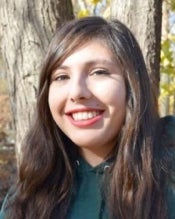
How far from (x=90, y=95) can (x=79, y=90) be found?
4 centimetres

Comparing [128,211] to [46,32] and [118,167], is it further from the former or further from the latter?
[46,32]

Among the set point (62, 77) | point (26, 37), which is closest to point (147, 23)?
point (26, 37)

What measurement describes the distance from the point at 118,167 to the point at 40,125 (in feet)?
1.33

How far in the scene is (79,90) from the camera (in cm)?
194

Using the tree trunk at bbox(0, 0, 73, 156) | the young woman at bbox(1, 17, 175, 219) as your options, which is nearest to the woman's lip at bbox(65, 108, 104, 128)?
the young woman at bbox(1, 17, 175, 219)

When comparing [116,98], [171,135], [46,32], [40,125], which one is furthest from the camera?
[46,32]

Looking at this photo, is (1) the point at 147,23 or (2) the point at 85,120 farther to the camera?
(1) the point at 147,23

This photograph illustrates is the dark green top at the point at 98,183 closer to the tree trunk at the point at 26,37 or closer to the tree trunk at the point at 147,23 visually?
the tree trunk at the point at 26,37

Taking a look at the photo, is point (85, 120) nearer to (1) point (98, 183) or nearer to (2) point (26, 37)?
(1) point (98, 183)

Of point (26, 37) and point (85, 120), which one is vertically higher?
point (26, 37)

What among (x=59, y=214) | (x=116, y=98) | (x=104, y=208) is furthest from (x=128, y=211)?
(x=116, y=98)

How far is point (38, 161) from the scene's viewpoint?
2.25 metres

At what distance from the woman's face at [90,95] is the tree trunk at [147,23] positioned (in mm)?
1897

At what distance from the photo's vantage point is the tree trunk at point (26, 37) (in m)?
3.58
